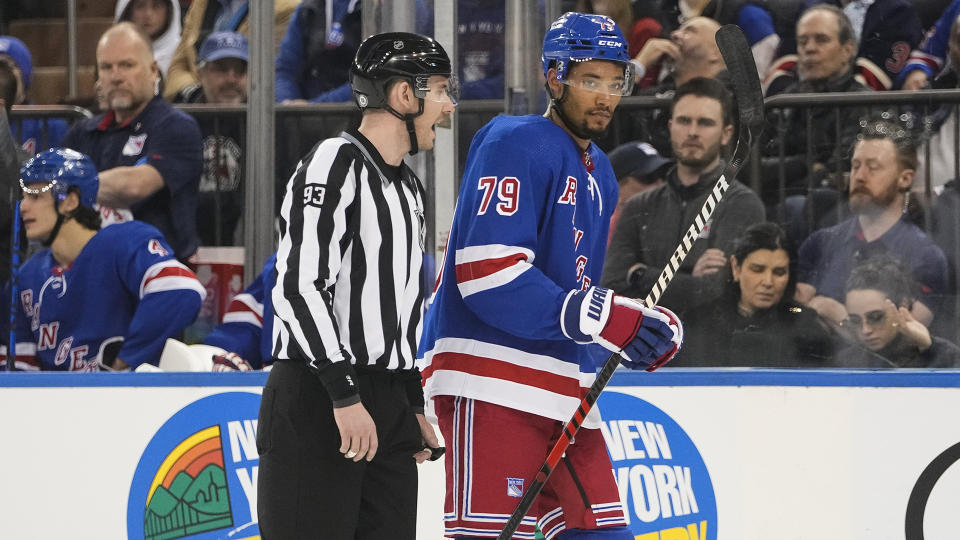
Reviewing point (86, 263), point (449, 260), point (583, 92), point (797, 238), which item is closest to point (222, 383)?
point (86, 263)

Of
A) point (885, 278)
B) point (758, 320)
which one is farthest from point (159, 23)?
point (885, 278)

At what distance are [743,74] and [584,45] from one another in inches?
10.5

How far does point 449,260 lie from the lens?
2.19 meters

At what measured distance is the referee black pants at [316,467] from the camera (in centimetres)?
196

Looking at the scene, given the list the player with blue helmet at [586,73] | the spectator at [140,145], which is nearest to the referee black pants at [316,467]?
the player with blue helmet at [586,73]

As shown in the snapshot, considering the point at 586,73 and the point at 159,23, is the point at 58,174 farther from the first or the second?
the point at 586,73

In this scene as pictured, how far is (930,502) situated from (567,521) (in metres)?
1.08

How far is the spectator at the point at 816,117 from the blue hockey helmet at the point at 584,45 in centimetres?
167

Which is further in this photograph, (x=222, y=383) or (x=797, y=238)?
(x=797, y=238)

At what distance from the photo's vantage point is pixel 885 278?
139 inches

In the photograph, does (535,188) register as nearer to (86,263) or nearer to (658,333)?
(658,333)

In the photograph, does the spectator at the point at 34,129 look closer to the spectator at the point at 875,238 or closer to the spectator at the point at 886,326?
the spectator at the point at 875,238

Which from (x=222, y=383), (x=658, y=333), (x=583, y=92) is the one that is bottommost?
(x=222, y=383)

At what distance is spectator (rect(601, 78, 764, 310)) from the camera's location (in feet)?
11.8
